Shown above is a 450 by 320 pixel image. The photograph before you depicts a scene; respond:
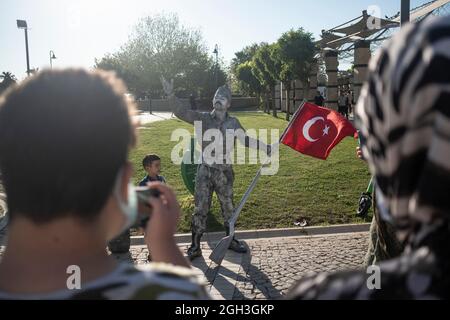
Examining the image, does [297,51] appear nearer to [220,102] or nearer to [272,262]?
[220,102]

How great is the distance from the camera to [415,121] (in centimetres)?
91

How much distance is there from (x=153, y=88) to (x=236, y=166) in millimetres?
48129

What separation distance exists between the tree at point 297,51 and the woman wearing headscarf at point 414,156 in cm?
2653

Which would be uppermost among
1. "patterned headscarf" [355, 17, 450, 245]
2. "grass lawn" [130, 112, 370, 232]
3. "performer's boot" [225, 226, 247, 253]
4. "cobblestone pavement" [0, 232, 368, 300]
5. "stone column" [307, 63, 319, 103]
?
"stone column" [307, 63, 319, 103]

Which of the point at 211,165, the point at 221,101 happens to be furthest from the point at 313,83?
the point at 211,165

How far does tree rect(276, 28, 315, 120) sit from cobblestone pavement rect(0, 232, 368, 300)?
68.9ft

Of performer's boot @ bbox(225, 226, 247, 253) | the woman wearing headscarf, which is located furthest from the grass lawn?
the woman wearing headscarf

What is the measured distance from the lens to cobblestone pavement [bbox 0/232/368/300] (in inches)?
196

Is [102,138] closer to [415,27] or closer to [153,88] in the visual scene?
[415,27]

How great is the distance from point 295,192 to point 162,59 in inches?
1986

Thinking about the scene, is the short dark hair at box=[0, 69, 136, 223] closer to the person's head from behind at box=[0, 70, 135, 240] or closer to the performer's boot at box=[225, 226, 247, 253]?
the person's head from behind at box=[0, 70, 135, 240]

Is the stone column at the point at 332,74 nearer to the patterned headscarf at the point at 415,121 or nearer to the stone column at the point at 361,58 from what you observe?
the stone column at the point at 361,58

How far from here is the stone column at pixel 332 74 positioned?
24714 mm

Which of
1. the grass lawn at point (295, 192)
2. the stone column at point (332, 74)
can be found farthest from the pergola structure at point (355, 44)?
the grass lawn at point (295, 192)
